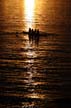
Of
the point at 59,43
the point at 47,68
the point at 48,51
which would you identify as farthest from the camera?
the point at 59,43

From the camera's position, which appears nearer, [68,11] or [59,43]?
[59,43]

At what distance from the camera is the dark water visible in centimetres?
709

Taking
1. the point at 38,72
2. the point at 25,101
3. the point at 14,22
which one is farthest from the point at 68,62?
the point at 14,22

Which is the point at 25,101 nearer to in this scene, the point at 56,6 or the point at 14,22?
the point at 14,22

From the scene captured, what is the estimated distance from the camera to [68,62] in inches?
374

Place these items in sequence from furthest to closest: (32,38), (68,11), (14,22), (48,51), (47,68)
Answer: (68,11) → (14,22) → (32,38) → (48,51) → (47,68)

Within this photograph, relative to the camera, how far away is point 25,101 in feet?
22.6

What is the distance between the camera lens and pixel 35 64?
9406 millimetres

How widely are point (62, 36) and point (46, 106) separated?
235 inches

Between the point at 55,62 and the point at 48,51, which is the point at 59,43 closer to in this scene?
the point at 48,51

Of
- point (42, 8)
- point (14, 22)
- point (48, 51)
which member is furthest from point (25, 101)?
point (42, 8)

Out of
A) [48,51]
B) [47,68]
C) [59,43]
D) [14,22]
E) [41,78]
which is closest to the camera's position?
[41,78]

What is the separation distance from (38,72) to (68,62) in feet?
3.39

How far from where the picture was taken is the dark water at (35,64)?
7086 millimetres
